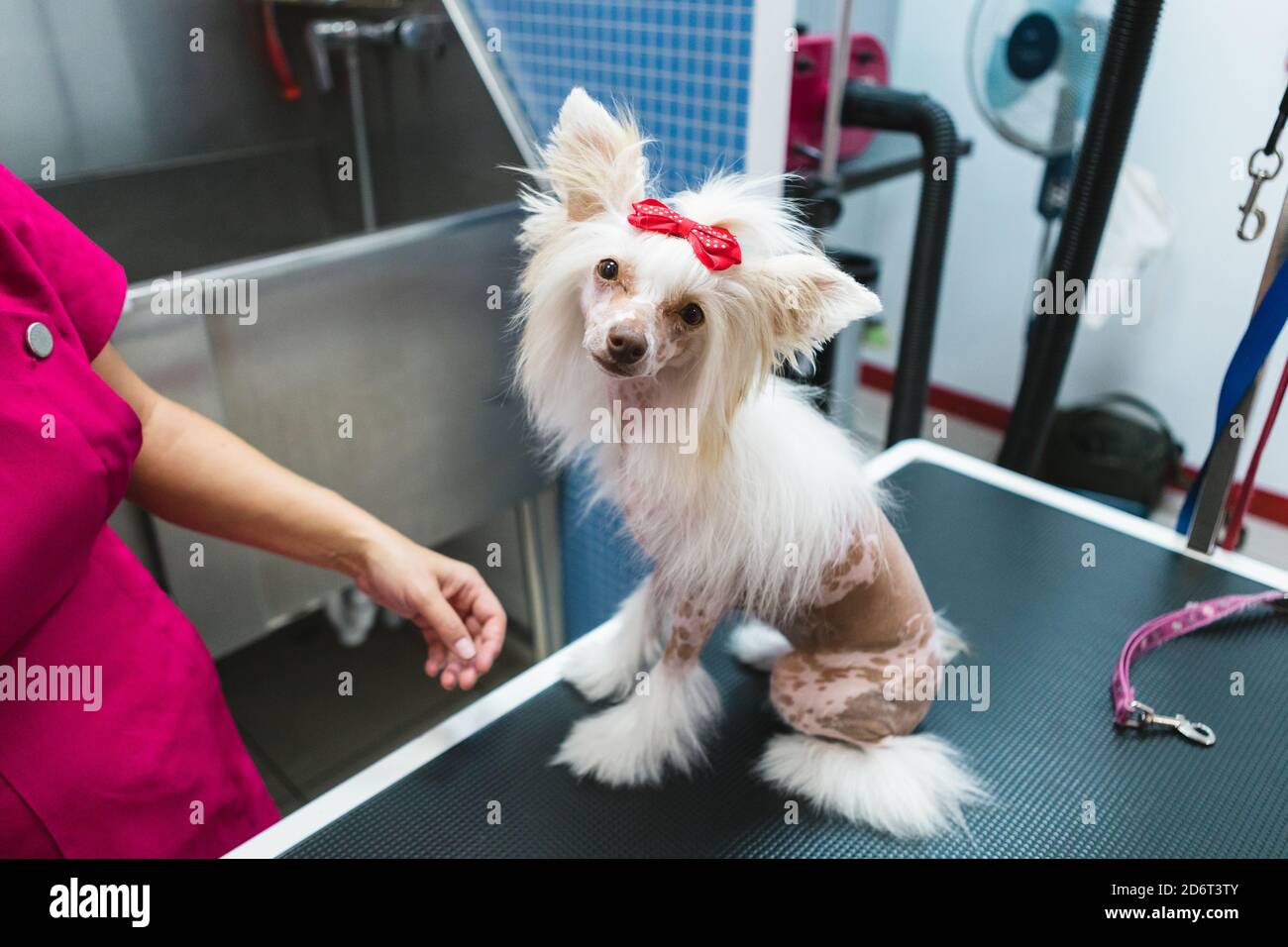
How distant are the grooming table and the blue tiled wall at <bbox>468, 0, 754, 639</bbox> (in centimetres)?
40

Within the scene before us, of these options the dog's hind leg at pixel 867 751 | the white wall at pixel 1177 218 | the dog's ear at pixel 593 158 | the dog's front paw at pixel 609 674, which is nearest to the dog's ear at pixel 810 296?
the dog's ear at pixel 593 158

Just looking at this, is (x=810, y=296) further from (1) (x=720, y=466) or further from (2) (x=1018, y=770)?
(2) (x=1018, y=770)

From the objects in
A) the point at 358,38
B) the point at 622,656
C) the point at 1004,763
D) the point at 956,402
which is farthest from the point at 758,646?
the point at 956,402

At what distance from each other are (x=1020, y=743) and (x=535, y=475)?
116cm

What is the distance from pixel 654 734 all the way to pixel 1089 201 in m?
1.15

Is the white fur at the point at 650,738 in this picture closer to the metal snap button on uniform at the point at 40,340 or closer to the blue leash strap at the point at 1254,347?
the metal snap button on uniform at the point at 40,340

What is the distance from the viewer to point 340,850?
0.80 metres

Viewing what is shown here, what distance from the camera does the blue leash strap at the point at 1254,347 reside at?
3.18 ft

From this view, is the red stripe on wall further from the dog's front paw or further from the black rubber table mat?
the dog's front paw

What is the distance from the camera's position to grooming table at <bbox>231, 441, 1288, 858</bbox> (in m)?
0.82

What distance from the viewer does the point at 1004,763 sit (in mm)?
893

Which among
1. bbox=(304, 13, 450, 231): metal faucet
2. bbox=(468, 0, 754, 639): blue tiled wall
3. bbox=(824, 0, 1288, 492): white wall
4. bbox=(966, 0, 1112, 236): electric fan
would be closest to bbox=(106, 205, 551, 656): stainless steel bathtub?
bbox=(468, 0, 754, 639): blue tiled wall
